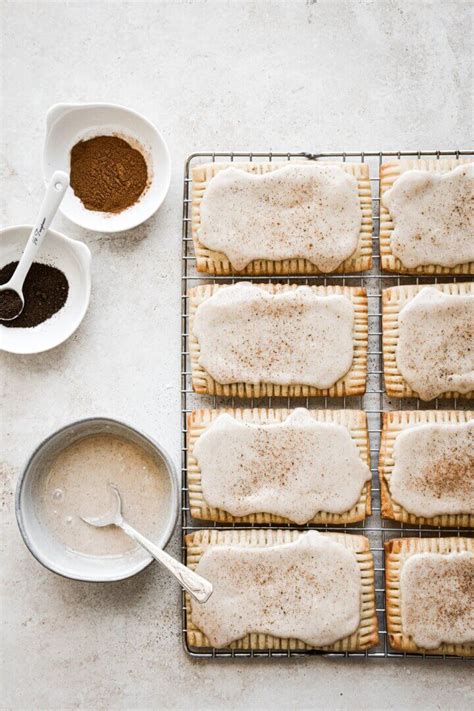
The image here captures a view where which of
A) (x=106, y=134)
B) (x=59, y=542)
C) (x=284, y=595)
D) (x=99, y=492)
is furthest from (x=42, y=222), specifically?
(x=284, y=595)

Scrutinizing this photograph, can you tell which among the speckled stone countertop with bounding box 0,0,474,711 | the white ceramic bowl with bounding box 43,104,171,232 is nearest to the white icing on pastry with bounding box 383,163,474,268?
the speckled stone countertop with bounding box 0,0,474,711

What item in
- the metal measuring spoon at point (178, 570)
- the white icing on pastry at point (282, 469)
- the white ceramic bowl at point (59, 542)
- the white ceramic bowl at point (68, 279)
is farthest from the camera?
the white ceramic bowl at point (68, 279)

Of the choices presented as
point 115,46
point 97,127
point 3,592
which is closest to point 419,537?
point 3,592

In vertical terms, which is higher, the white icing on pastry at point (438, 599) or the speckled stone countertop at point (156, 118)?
the speckled stone countertop at point (156, 118)

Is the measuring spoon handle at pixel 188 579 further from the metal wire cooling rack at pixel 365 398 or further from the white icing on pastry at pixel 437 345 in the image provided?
the white icing on pastry at pixel 437 345

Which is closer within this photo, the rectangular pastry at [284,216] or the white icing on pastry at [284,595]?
the white icing on pastry at [284,595]

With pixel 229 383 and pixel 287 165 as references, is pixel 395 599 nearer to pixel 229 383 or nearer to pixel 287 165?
pixel 229 383

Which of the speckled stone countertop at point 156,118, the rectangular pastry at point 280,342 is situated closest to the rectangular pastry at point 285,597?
the speckled stone countertop at point 156,118
